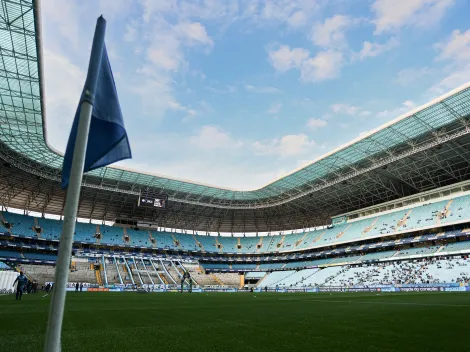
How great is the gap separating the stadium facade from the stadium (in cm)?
22

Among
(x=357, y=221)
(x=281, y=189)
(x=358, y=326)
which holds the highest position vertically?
(x=281, y=189)

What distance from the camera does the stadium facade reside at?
31.8 m

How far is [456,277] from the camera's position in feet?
115

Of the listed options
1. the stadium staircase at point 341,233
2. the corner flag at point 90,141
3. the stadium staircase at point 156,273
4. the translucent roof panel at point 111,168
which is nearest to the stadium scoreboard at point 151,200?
the translucent roof panel at point 111,168

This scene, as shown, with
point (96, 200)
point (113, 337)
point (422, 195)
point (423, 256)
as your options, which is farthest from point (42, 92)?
point (422, 195)

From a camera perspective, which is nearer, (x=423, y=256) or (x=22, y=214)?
(x=423, y=256)

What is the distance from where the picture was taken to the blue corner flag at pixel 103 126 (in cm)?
334

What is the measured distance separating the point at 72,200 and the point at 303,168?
44818 millimetres

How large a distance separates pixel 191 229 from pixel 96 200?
23.4 meters

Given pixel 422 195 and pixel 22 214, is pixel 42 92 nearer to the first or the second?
pixel 22 214

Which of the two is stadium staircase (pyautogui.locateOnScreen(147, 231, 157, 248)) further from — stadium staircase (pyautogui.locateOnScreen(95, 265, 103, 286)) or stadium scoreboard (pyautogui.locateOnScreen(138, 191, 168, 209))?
stadium scoreboard (pyautogui.locateOnScreen(138, 191, 168, 209))

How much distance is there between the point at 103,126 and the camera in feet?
11.4

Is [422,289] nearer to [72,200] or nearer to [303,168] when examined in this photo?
[303,168]

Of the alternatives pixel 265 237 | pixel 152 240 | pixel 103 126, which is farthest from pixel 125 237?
pixel 103 126
